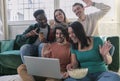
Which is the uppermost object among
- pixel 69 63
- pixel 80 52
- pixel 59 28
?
pixel 59 28

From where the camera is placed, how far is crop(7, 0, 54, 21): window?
420 centimetres

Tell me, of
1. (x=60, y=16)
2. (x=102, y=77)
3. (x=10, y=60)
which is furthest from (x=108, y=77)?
(x=10, y=60)

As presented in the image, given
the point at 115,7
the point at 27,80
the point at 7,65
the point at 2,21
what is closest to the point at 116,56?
the point at 115,7

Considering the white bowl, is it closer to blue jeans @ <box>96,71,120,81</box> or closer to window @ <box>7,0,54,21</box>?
blue jeans @ <box>96,71,120,81</box>

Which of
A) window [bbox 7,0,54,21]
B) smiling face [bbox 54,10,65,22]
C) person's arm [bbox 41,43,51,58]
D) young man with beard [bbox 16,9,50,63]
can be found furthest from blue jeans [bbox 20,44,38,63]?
window [bbox 7,0,54,21]

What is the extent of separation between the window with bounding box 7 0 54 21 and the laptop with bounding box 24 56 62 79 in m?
1.97

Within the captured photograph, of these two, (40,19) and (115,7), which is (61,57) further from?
(115,7)

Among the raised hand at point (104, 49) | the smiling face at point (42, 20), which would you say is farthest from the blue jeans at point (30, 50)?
the raised hand at point (104, 49)

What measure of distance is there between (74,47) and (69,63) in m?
0.22

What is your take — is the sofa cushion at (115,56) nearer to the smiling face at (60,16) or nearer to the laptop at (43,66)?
the smiling face at (60,16)

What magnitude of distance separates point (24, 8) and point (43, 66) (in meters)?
2.25

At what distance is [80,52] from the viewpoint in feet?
7.20

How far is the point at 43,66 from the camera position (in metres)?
2.29

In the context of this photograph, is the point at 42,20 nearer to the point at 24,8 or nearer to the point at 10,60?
the point at 10,60
